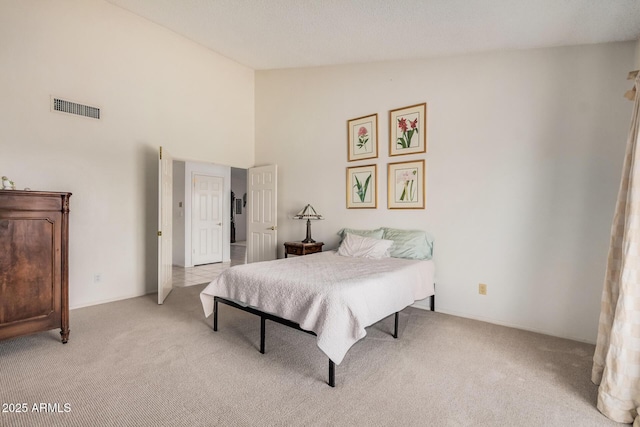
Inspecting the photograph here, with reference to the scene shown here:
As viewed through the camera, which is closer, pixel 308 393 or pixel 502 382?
pixel 308 393

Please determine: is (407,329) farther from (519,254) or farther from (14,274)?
(14,274)

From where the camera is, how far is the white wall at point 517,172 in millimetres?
2842

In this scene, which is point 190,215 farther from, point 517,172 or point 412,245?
point 517,172

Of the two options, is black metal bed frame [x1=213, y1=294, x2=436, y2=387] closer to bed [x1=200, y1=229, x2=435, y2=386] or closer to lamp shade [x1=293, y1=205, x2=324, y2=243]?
bed [x1=200, y1=229, x2=435, y2=386]

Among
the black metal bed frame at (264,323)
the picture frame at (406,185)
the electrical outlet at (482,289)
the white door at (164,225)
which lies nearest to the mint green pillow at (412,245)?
the picture frame at (406,185)

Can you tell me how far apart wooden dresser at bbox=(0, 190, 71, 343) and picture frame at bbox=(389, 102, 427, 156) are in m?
3.49

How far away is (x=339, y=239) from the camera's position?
4.60m

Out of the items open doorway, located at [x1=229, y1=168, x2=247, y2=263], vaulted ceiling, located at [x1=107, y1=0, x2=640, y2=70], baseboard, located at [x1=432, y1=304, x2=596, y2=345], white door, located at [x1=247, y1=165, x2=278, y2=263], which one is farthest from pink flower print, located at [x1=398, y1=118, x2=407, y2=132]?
open doorway, located at [x1=229, y1=168, x2=247, y2=263]

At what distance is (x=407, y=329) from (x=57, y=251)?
319 cm

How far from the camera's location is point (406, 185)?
13.0 feet

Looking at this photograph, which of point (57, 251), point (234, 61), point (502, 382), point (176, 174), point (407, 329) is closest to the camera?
point (502, 382)

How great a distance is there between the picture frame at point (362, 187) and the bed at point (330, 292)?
89cm

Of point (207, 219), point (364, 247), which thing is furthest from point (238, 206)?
point (364, 247)

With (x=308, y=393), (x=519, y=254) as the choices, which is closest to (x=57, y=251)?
(x=308, y=393)
